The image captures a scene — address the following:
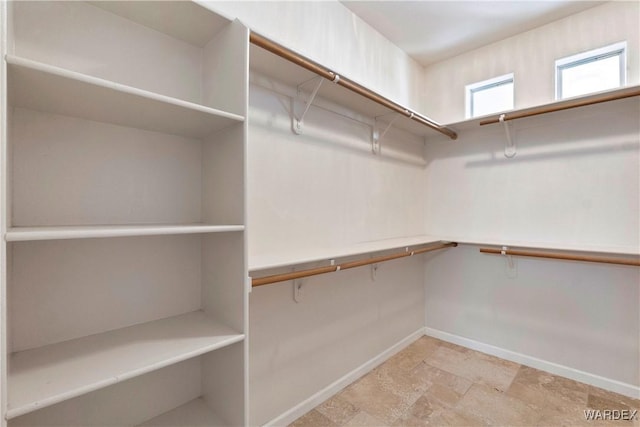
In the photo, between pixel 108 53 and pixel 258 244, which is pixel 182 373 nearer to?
pixel 258 244

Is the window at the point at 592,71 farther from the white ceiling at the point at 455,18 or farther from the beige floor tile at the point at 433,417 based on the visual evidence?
the beige floor tile at the point at 433,417

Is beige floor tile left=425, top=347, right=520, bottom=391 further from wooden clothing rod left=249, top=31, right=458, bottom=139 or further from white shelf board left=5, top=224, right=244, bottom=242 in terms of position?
white shelf board left=5, top=224, right=244, bottom=242

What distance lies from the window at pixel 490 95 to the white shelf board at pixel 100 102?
2.43 metres

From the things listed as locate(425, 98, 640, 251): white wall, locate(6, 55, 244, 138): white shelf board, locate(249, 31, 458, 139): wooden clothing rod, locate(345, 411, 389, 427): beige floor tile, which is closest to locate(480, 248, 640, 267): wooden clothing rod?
locate(425, 98, 640, 251): white wall

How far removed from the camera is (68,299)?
3.34 ft

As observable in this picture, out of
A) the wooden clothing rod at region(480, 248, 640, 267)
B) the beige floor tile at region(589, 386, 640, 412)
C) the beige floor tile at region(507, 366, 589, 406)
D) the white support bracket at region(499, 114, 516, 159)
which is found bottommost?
the beige floor tile at region(589, 386, 640, 412)

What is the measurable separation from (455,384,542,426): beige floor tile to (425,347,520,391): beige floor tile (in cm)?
13

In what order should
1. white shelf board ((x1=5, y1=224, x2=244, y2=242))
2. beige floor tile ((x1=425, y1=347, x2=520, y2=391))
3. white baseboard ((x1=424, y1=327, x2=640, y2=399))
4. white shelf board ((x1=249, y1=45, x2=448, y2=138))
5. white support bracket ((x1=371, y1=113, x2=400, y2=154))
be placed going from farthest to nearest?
white support bracket ((x1=371, y1=113, x2=400, y2=154)) < beige floor tile ((x1=425, y1=347, x2=520, y2=391)) < white baseboard ((x1=424, y1=327, x2=640, y2=399)) < white shelf board ((x1=249, y1=45, x2=448, y2=138)) < white shelf board ((x1=5, y1=224, x2=244, y2=242))

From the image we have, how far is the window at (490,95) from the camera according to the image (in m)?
2.59

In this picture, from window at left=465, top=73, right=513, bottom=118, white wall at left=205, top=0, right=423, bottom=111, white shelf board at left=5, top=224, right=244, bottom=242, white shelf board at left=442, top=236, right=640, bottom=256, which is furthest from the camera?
window at left=465, top=73, right=513, bottom=118

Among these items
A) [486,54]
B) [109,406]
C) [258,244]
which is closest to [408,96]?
[486,54]

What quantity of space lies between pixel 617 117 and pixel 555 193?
0.60m

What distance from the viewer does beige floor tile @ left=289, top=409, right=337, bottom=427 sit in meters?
1.75

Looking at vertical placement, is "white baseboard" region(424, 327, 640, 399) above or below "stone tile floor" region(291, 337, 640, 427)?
above
